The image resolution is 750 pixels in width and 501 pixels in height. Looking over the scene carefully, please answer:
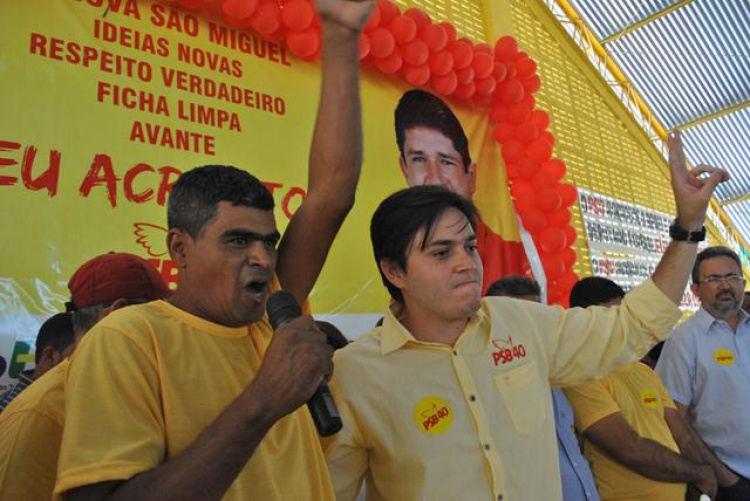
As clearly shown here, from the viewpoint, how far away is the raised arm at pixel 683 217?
1.47 meters

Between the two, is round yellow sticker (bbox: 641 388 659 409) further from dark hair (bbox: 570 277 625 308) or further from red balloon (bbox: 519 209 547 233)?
red balloon (bbox: 519 209 547 233)

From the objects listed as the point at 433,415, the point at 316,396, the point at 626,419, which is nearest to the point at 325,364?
the point at 316,396

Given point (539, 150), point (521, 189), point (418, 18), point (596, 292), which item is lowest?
point (596, 292)

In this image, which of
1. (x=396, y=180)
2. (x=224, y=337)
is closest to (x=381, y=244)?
(x=224, y=337)

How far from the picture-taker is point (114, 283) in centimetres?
165

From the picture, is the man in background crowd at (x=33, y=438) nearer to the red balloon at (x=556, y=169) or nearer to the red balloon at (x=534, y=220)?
→ the red balloon at (x=534, y=220)

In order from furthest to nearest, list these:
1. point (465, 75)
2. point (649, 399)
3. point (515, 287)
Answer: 1. point (465, 75)
2. point (515, 287)
3. point (649, 399)

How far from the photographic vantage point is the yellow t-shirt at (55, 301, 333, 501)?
851mm

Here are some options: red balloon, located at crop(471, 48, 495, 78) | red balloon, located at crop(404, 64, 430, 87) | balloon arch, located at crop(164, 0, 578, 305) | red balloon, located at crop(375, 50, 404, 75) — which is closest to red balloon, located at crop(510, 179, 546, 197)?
balloon arch, located at crop(164, 0, 578, 305)

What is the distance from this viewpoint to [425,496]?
51.2 inches

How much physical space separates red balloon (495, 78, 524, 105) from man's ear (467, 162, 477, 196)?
1.86ft

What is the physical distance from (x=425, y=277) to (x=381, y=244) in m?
0.18

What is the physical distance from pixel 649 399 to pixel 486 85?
2665 mm

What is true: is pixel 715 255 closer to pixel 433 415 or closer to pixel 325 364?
pixel 433 415
